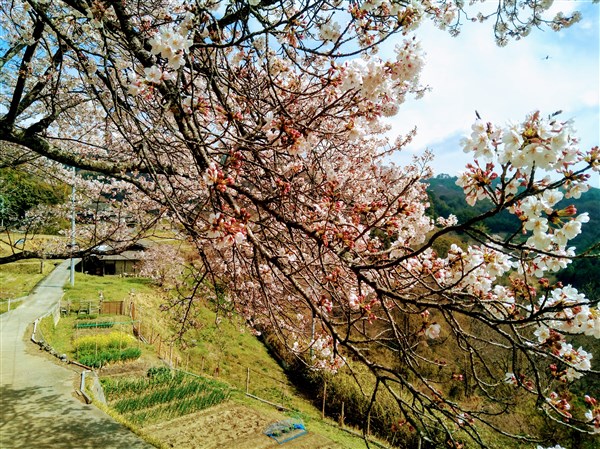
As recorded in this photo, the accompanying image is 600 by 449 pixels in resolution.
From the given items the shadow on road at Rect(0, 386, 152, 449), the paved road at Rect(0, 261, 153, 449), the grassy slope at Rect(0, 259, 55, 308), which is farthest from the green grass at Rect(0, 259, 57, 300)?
the shadow on road at Rect(0, 386, 152, 449)

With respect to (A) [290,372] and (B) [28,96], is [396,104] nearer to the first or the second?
(B) [28,96]

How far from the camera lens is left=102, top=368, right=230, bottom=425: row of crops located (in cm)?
827

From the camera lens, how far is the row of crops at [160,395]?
8266 mm

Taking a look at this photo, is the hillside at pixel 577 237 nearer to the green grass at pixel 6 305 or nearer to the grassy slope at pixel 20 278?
the green grass at pixel 6 305

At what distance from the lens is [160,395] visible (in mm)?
8922

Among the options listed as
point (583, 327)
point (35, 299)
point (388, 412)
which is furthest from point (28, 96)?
point (35, 299)

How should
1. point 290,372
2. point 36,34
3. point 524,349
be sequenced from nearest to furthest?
point 524,349 → point 36,34 → point 290,372

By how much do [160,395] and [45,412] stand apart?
10.3ft

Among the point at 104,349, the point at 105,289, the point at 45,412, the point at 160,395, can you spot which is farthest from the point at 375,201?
the point at 105,289

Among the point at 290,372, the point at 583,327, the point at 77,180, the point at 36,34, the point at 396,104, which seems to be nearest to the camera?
the point at 583,327

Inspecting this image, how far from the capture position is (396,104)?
2779mm

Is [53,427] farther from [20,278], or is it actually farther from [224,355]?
[20,278]

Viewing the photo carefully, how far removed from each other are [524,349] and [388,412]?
1043cm

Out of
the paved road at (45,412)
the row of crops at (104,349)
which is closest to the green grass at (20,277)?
the row of crops at (104,349)
